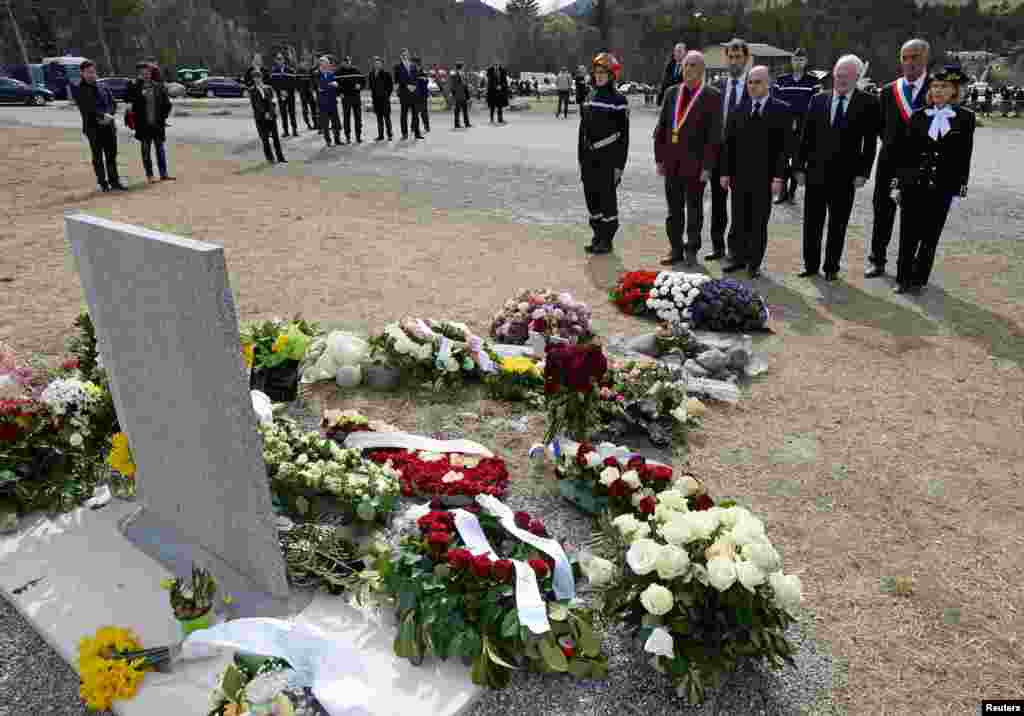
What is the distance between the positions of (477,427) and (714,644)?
7.45 feet

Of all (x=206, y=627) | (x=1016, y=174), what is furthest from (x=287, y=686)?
(x=1016, y=174)

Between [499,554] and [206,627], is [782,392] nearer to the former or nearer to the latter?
[499,554]

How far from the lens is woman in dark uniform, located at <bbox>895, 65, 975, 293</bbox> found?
20.4 ft

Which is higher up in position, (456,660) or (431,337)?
(431,337)

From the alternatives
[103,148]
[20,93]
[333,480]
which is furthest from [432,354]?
[20,93]

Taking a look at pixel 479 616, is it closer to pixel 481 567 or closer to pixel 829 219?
pixel 481 567

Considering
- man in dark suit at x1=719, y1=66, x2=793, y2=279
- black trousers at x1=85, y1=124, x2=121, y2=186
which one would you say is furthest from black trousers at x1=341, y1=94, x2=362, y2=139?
man in dark suit at x1=719, y1=66, x2=793, y2=279

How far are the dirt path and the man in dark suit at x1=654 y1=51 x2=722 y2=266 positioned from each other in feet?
1.81

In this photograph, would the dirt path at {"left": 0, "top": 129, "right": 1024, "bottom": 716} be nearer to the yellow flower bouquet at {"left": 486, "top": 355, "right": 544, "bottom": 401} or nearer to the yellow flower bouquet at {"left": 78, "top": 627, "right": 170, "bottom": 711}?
the yellow flower bouquet at {"left": 486, "top": 355, "right": 544, "bottom": 401}

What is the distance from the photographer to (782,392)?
5016mm

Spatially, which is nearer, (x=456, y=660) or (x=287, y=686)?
(x=287, y=686)

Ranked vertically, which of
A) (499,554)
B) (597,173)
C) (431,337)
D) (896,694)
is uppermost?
(597,173)

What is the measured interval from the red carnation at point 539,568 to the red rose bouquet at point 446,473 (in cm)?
76

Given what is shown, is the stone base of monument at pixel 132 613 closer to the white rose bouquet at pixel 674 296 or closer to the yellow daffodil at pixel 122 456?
the yellow daffodil at pixel 122 456
